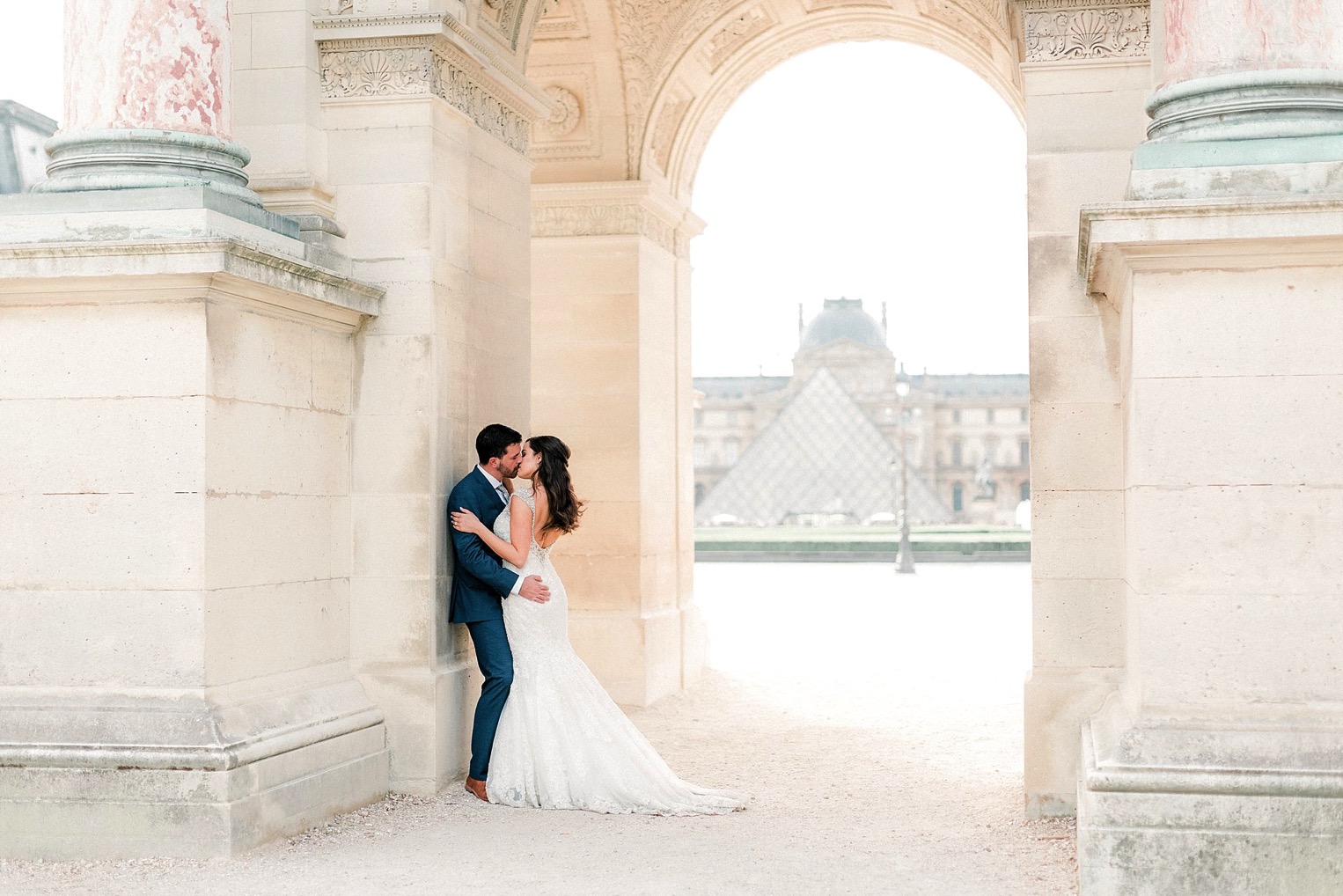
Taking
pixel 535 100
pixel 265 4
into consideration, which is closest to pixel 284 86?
pixel 265 4

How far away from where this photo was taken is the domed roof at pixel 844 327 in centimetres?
11675

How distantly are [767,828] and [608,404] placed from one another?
5059 millimetres

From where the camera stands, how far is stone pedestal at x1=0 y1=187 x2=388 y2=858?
18.7 ft

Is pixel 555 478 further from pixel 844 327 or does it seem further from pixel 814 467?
pixel 844 327

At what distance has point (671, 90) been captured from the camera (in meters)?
11.6

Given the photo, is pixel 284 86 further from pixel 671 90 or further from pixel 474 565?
pixel 671 90

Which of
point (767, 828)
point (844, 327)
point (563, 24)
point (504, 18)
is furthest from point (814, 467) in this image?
point (767, 828)

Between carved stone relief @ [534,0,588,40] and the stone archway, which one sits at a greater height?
carved stone relief @ [534,0,588,40]

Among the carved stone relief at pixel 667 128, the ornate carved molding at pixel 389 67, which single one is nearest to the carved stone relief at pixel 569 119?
the carved stone relief at pixel 667 128

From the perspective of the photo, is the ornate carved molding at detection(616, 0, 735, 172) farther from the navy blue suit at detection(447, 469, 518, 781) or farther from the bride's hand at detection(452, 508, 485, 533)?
the bride's hand at detection(452, 508, 485, 533)

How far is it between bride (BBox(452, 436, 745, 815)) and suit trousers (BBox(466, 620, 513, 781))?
0.05 meters

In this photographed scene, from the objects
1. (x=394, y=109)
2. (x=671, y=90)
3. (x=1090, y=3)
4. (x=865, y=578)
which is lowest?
(x=865, y=578)

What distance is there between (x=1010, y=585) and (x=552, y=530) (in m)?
19.2

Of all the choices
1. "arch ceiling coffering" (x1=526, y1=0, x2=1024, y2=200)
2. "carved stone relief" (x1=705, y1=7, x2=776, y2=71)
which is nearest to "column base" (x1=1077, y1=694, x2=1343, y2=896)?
"arch ceiling coffering" (x1=526, y1=0, x2=1024, y2=200)
